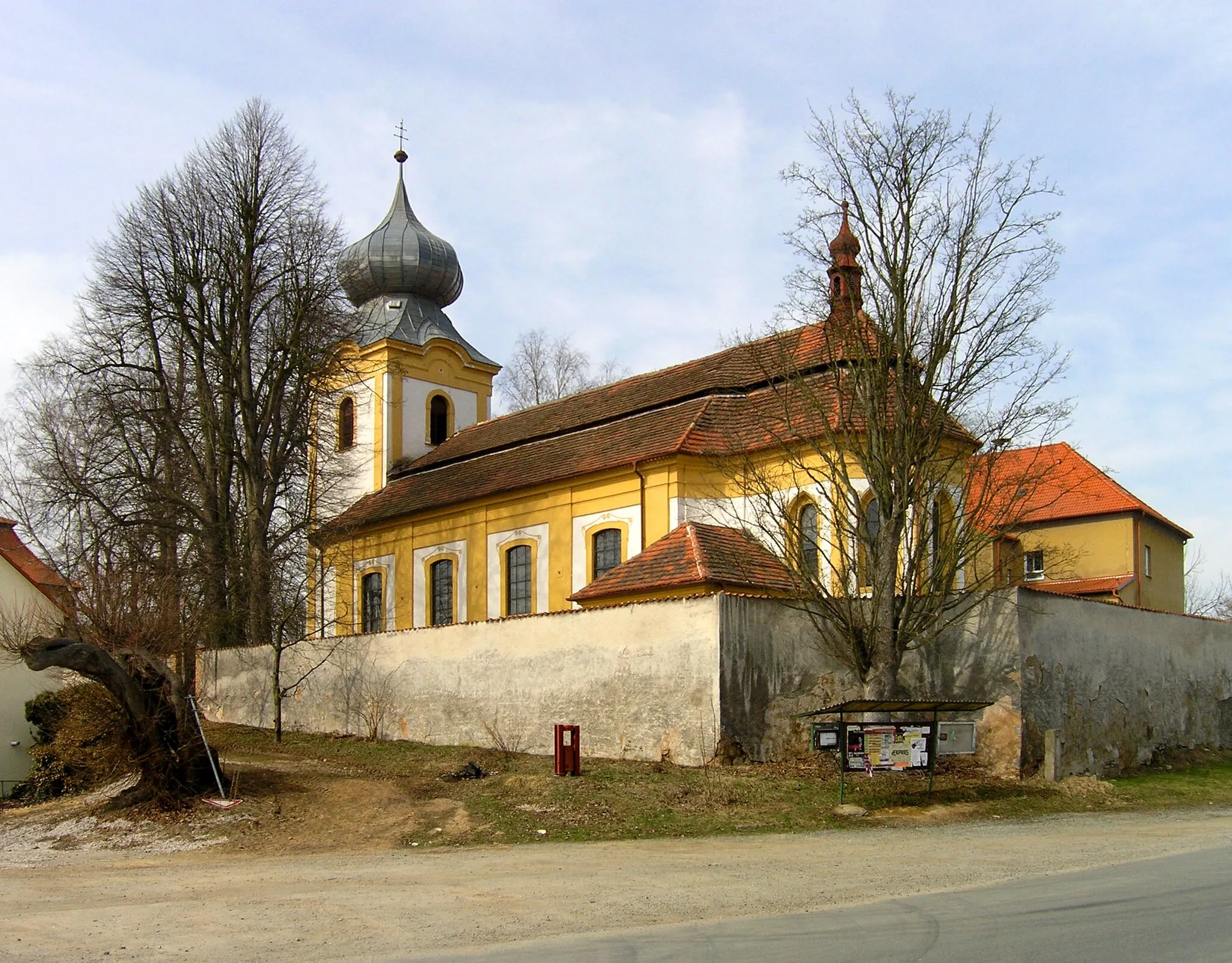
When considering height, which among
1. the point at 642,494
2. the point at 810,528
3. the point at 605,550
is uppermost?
Answer: the point at 642,494

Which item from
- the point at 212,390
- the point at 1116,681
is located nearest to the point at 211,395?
the point at 212,390

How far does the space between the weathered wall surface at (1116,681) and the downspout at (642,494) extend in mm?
9311

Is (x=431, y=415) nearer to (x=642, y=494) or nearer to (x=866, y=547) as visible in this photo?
(x=642, y=494)

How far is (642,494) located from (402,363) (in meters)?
14.4

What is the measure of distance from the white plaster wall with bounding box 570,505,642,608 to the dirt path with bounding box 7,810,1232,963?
40.6 ft

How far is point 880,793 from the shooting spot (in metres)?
15.7

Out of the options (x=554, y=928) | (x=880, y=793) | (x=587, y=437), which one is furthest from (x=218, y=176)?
(x=554, y=928)

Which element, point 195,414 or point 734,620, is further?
point 195,414

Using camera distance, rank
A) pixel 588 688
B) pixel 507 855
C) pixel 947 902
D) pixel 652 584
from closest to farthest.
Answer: pixel 947 902 → pixel 507 855 → pixel 588 688 → pixel 652 584

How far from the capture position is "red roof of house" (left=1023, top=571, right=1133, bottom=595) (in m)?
33.6

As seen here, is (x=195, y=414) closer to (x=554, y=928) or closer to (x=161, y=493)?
(x=161, y=493)

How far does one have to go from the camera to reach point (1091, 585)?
34.3m

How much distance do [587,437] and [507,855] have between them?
1768 centimetres

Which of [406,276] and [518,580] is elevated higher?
[406,276]
